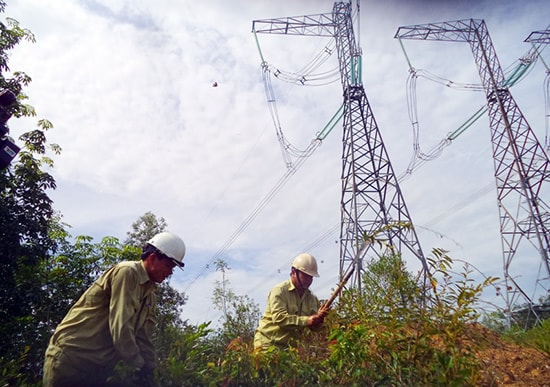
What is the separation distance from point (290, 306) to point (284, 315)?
1.15 feet

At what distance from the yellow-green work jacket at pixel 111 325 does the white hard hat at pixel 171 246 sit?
0.26 metres

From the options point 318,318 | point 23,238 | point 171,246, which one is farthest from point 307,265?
point 23,238

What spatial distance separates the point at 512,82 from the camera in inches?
612

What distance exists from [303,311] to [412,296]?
9.25ft

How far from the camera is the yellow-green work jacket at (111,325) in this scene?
2.88 metres

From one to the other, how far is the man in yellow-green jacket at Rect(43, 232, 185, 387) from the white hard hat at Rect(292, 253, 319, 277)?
226cm

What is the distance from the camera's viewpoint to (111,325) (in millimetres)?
2893

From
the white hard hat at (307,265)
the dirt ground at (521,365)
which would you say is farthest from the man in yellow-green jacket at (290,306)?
the dirt ground at (521,365)

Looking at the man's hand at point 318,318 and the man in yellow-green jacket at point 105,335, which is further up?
the man's hand at point 318,318

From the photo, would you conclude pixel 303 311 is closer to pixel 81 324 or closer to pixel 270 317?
pixel 270 317

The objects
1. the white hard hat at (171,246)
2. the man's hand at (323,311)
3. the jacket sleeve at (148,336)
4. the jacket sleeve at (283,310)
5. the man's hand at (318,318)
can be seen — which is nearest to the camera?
the jacket sleeve at (148,336)

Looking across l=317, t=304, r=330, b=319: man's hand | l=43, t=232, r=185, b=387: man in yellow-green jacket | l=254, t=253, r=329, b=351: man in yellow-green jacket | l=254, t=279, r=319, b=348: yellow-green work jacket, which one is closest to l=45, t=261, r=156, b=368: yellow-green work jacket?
l=43, t=232, r=185, b=387: man in yellow-green jacket

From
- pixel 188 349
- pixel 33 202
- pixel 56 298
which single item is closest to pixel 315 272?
pixel 188 349

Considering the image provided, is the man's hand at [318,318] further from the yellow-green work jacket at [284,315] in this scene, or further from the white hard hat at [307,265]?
the white hard hat at [307,265]
